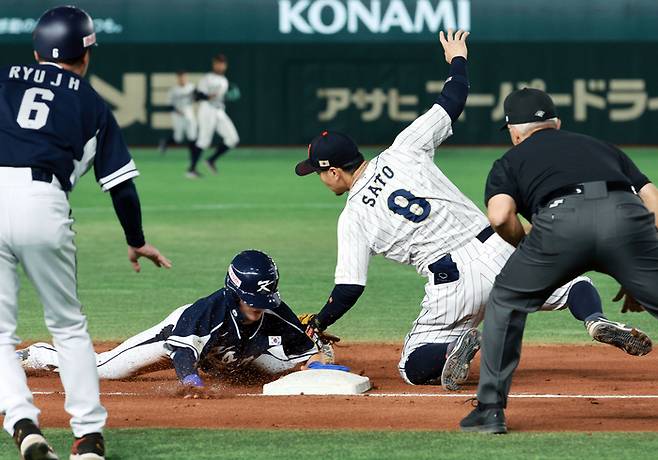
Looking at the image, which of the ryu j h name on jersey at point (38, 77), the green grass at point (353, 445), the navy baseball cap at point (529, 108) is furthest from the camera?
the navy baseball cap at point (529, 108)

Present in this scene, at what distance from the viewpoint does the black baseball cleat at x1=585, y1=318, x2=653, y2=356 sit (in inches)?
288

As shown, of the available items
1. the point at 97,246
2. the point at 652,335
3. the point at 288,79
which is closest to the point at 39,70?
the point at 652,335

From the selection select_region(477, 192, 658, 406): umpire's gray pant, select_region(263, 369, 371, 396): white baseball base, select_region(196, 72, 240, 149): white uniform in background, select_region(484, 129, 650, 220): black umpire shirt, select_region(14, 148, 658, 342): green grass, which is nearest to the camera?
select_region(477, 192, 658, 406): umpire's gray pant

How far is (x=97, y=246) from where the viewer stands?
615 inches

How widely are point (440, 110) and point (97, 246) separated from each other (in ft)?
27.0

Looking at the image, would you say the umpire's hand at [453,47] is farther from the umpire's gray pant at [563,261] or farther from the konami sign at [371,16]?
the konami sign at [371,16]

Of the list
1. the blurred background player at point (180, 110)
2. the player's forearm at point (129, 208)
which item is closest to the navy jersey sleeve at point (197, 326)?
the player's forearm at point (129, 208)

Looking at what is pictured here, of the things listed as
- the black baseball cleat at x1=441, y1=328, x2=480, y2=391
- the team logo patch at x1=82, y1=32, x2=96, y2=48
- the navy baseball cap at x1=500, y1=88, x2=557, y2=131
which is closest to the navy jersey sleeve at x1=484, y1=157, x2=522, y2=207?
the navy baseball cap at x1=500, y1=88, x2=557, y2=131

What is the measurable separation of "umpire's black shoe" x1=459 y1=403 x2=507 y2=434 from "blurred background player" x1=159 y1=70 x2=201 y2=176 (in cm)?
2267

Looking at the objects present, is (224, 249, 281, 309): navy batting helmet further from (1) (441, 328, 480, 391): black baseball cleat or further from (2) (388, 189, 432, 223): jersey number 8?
(1) (441, 328, 480, 391): black baseball cleat

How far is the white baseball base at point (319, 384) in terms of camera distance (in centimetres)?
762

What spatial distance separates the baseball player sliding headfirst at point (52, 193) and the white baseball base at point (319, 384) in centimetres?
209

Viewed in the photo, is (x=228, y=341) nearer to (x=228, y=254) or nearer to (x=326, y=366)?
(x=326, y=366)

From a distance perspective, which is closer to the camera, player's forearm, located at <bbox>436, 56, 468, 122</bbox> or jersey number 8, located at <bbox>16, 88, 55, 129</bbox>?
jersey number 8, located at <bbox>16, 88, 55, 129</bbox>
